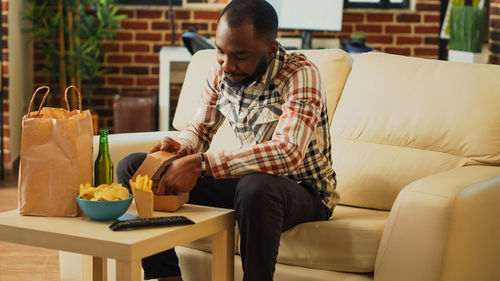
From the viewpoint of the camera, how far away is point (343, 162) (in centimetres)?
230

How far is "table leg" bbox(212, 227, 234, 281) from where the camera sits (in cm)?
186

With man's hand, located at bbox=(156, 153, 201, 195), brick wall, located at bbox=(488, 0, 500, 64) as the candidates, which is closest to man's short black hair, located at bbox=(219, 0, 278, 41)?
man's hand, located at bbox=(156, 153, 201, 195)

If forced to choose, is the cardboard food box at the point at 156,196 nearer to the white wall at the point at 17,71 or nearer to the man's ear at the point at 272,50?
the man's ear at the point at 272,50

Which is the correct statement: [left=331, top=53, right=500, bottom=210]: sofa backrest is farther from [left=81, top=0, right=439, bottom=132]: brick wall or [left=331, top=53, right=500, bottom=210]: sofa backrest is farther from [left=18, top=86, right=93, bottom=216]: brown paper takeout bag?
[left=81, top=0, right=439, bottom=132]: brick wall

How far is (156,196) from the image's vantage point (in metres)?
1.80

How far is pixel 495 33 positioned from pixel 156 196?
2684 mm

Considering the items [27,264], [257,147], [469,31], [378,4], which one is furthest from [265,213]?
[378,4]

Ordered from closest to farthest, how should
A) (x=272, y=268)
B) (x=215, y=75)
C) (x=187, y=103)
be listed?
(x=272, y=268)
(x=215, y=75)
(x=187, y=103)

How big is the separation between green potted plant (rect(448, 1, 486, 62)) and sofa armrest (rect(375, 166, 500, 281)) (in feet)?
→ 7.07

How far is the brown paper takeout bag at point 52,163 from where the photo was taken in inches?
67.4

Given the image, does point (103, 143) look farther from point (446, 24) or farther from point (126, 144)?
point (446, 24)

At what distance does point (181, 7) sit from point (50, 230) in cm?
376

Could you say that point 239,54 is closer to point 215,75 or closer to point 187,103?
point 215,75

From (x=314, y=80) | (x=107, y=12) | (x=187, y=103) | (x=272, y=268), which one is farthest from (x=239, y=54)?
(x=107, y=12)
